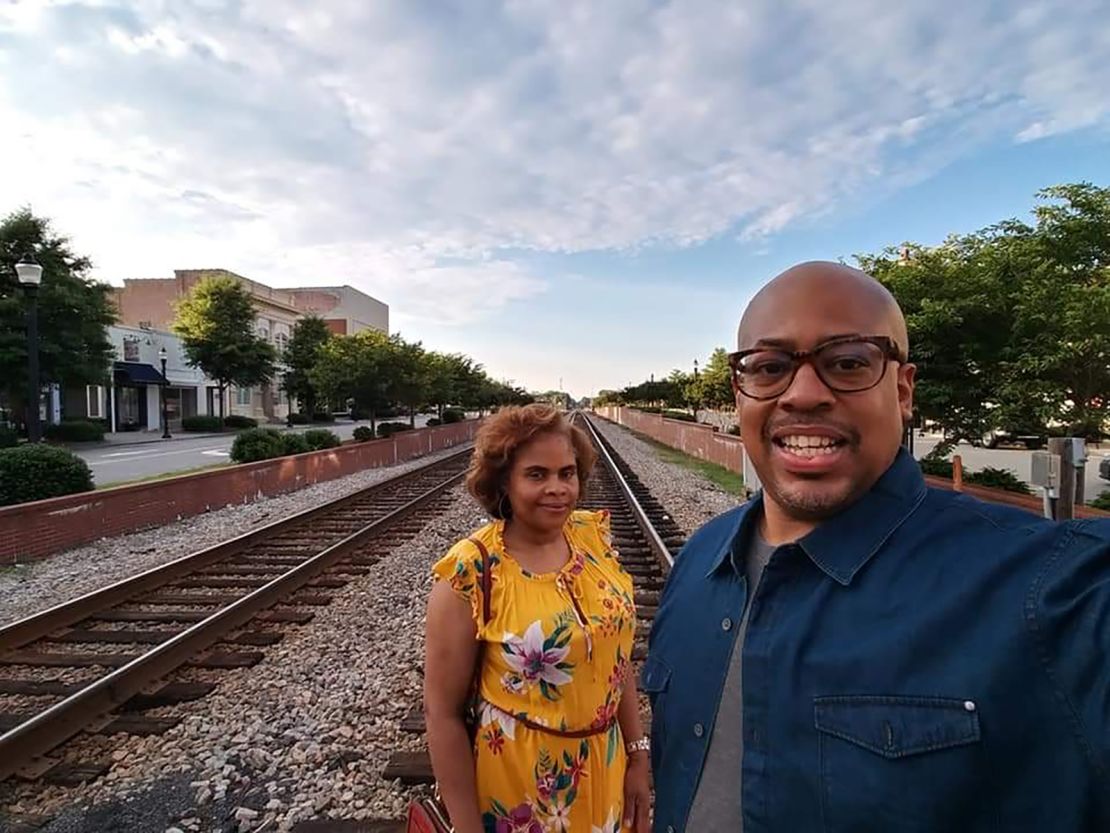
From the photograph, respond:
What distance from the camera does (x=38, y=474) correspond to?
993 cm

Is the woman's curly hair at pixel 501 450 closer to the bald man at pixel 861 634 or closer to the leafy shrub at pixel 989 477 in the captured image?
the bald man at pixel 861 634

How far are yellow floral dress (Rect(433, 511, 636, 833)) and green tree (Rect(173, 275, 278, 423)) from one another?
1704 inches

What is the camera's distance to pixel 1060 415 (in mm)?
8852

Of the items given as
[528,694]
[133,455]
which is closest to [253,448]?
[133,455]

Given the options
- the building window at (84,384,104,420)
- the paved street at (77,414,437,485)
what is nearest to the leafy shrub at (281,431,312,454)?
the paved street at (77,414,437,485)

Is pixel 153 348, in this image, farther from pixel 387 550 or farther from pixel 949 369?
pixel 949 369

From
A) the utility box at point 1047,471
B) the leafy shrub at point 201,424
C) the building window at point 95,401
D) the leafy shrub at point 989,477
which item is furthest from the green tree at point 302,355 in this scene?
the utility box at point 1047,471

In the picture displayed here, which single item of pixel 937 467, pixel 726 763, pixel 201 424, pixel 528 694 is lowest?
pixel 201 424

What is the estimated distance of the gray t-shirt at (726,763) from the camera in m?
1.21

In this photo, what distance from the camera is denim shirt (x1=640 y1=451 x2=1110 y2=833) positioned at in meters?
0.89

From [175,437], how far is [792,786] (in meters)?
40.8

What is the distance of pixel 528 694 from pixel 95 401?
151ft

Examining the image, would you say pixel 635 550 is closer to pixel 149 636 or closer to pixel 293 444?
pixel 149 636

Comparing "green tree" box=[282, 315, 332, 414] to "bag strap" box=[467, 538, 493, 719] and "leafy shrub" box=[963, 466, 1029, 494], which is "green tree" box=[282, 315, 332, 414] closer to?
"leafy shrub" box=[963, 466, 1029, 494]
